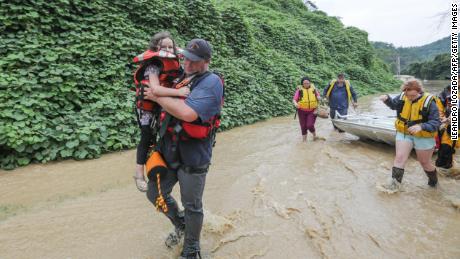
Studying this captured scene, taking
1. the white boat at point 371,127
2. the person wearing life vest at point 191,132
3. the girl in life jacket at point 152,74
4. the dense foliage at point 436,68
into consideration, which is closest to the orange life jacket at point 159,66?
the girl in life jacket at point 152,74

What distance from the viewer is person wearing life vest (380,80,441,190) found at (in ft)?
15.0

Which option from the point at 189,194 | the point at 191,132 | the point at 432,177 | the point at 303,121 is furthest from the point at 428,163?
the point at 303,121

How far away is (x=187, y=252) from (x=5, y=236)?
7.22 feet

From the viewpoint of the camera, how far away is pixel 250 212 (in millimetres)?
4492

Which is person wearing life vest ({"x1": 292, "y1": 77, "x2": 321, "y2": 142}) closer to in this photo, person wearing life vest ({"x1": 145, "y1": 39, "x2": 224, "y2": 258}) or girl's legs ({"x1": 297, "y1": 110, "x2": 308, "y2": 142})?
girl's legs ({"x1": 297, "y1": 110, "x2": 308, "y2": 142})

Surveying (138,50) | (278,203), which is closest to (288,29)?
(138,50)

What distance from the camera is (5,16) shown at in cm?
728

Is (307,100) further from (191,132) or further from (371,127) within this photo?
(191,132)

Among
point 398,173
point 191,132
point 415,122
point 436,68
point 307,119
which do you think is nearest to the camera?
point 191,132

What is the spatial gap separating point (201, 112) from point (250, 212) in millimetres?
2394

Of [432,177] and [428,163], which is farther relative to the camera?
[432,177]

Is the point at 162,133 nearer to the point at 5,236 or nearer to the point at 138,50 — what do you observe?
the point at 5,236

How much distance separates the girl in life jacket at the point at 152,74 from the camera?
2.73 meters

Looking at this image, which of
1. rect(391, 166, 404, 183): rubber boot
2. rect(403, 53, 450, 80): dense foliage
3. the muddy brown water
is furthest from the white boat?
rect(403, 53, 450, 80): dense foliage
